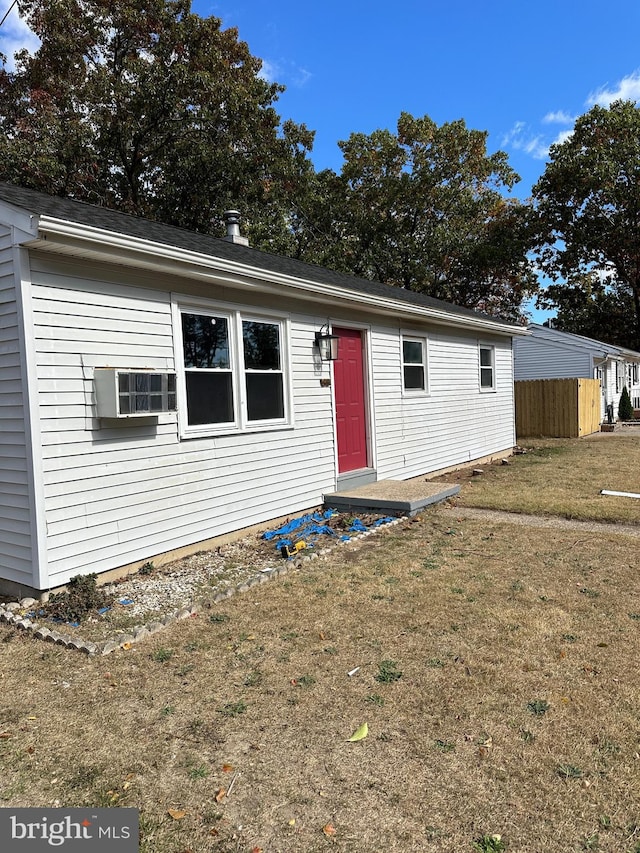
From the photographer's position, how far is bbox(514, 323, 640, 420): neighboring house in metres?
21.8

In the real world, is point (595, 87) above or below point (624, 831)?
above

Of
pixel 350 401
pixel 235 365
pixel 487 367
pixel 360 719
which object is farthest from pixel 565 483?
pixel 360 719

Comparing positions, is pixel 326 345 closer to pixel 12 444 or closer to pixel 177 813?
pixel 12 444

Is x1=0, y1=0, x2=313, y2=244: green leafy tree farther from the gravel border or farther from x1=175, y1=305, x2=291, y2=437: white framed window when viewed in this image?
the gravel border

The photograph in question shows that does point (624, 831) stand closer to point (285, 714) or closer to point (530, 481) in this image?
point (285, 714)

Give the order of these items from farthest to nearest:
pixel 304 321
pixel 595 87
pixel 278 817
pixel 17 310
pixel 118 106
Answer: pixel 595 87 < pixel 118 106 < pixel 304 321 < pixel 17 310 < pixel 278 817

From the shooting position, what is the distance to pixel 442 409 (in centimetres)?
1031

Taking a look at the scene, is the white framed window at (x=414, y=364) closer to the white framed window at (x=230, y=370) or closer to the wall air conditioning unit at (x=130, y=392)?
the white framed window at (x=230, y=370)

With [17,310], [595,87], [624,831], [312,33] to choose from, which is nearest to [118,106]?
[312,33]

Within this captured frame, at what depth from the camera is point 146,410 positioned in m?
4.80

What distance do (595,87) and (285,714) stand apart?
99.1ft

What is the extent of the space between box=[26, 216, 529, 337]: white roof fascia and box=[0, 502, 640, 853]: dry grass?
292 cm

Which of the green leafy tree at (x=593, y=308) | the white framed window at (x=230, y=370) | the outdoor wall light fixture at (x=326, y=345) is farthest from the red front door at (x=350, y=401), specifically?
the green leafy tree at (x=593, y=308)

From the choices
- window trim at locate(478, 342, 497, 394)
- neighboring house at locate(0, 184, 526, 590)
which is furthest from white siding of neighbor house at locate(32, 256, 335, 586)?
window trim at locate(478, 342, 497, 394)
